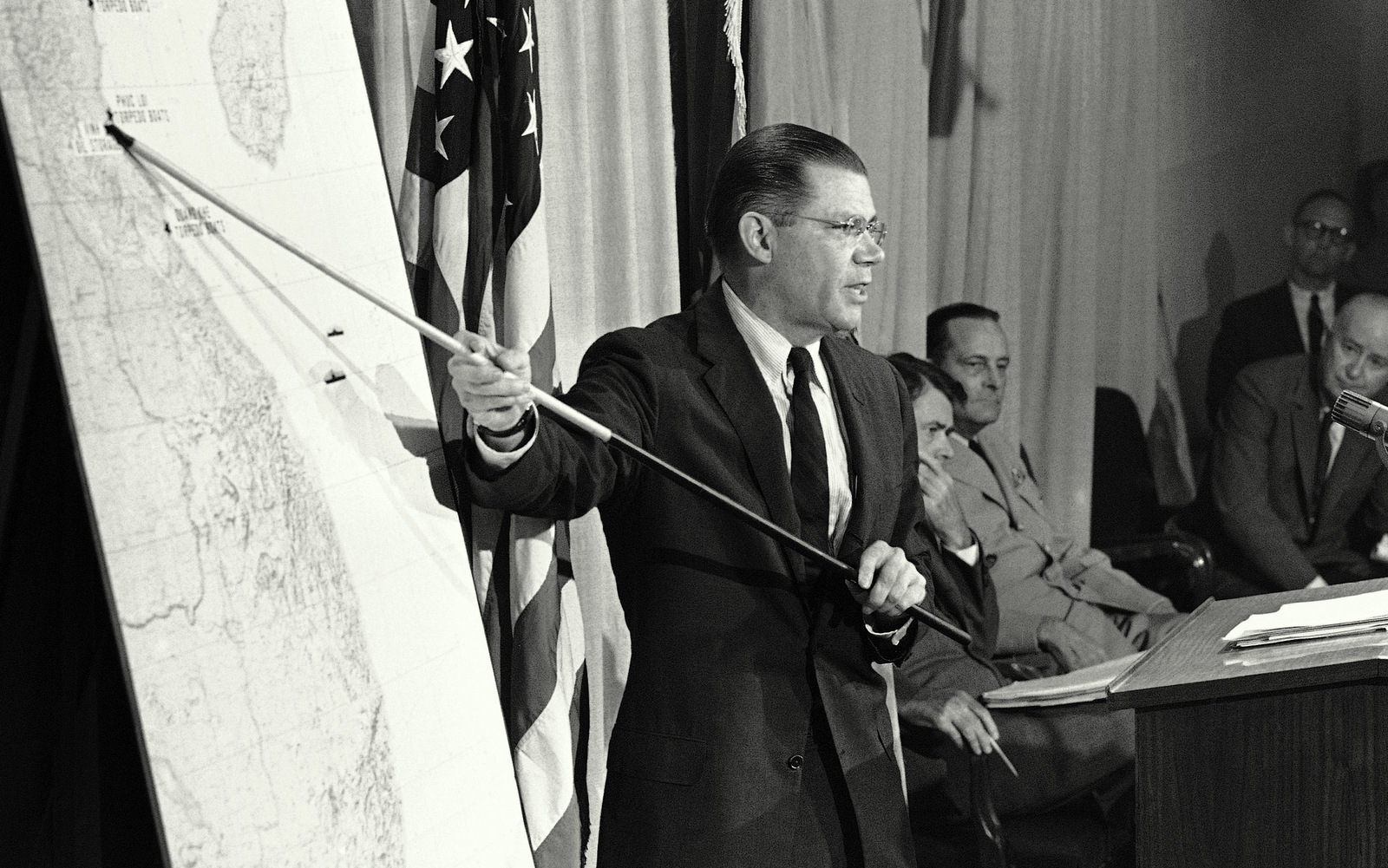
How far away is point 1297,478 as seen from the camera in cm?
470

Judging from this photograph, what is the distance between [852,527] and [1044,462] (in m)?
2.74

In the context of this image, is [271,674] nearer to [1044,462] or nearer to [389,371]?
[389,371]

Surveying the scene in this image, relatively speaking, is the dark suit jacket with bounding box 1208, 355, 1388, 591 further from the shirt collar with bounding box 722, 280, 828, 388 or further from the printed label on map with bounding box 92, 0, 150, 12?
the printed label on map with bounding box 92, 0, 150, 12

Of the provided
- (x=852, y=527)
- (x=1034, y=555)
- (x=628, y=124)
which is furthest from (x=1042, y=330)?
(x=852, y=527)

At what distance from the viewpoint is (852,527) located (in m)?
1.96

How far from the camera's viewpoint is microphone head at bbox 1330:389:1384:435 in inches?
73.3

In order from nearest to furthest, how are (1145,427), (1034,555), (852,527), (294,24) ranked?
(294,24) < (852,527) < (1034,555) < (1145,427)

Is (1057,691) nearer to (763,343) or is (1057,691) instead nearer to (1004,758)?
(1004,758)

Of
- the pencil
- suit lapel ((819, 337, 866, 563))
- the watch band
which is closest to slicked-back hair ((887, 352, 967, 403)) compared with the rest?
the pencil

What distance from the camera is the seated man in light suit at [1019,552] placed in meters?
3.31

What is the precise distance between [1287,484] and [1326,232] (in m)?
0.98

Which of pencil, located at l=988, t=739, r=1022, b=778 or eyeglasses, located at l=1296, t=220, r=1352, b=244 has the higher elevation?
eyeglasses, located at l=1296, t=220, r=1352, b=244

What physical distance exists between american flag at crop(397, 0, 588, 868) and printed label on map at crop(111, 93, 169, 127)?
84 centimetres

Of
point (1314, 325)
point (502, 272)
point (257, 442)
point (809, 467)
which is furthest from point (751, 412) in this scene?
point (1314, 325)
